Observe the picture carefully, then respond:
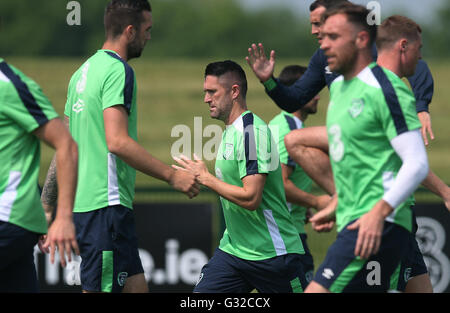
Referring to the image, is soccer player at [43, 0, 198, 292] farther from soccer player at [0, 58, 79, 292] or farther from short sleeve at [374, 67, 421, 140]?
short sleeve at [374, 67, 421, 140]

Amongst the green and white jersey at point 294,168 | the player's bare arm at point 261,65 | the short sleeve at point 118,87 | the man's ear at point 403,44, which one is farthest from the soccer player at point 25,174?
the green and white jersey at point 294,168

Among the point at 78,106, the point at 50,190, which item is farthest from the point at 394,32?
the point at 50,190

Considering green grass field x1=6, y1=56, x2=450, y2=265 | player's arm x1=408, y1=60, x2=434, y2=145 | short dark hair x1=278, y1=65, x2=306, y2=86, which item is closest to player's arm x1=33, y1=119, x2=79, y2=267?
player's arm x1=408, y1=60, x2=434, y2=145

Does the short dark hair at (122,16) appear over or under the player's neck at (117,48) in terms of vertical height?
over

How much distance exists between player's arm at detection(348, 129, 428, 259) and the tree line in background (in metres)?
63.1

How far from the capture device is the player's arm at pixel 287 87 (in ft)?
22.5

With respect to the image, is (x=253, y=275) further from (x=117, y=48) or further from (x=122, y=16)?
(x=122, y=16)

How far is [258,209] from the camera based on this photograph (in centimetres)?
648

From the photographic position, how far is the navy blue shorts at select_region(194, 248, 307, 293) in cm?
647

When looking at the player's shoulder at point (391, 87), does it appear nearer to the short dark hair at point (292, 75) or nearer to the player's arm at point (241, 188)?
the player's arm at point (241, 188)

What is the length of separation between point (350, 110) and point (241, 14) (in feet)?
275

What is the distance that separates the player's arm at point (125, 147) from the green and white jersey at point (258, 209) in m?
0.62

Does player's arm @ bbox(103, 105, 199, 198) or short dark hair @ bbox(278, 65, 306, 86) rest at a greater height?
short dark hair @ bbox(278, 65, 306, 86)

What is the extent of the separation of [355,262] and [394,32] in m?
1.95
